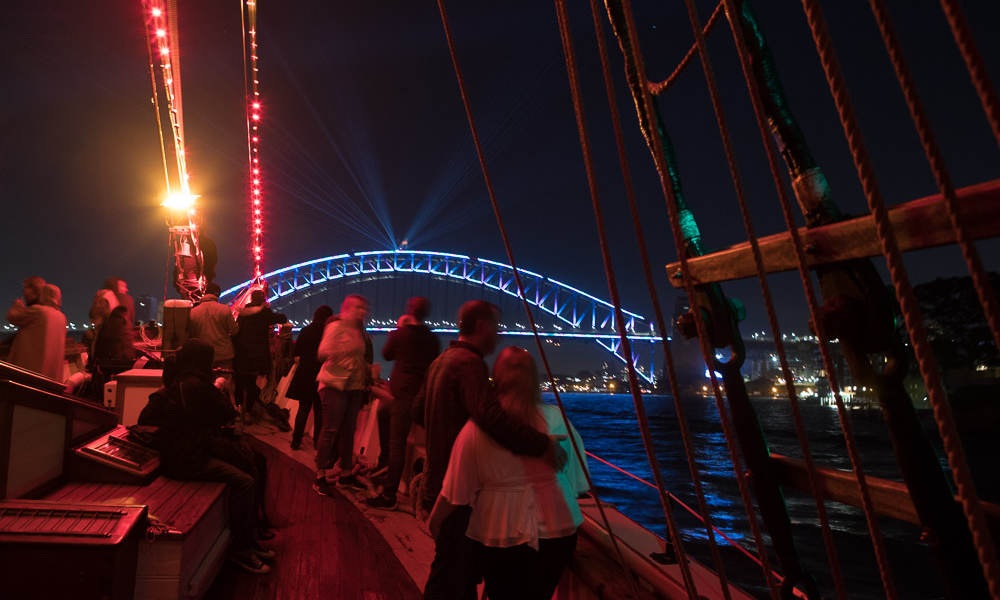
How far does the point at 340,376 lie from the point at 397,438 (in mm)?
668

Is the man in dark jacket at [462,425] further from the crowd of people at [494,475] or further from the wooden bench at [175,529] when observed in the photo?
the wooden bench at [175,529]

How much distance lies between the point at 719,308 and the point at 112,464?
2.60 meters

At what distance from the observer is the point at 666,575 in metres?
1.45

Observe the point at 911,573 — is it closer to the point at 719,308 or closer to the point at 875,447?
the point at 719,308

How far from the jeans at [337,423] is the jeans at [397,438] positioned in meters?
0.56

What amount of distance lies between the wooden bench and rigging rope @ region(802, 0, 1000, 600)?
2220mm

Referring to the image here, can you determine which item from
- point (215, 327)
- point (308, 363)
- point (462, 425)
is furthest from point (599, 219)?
point (215, 327)

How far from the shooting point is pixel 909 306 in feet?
2.13

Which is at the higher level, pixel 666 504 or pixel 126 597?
pixel 666 504

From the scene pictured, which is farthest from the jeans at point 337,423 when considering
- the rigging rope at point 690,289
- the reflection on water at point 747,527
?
the reflection on water at point 747,527

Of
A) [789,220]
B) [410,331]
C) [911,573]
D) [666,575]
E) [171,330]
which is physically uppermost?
[171,330]

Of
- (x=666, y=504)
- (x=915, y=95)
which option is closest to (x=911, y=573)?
(x=666, y=504)

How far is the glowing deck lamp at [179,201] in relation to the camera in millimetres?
9016

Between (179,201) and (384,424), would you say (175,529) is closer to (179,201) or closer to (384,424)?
(384,424)
